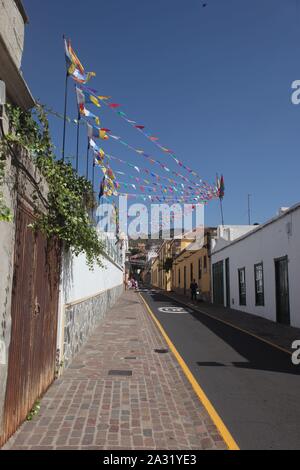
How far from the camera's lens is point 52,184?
19.4ft

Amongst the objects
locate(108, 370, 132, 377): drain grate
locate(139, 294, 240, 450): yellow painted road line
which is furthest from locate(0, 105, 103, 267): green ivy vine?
locate(139, 294, 240, 450): yellow painted road line

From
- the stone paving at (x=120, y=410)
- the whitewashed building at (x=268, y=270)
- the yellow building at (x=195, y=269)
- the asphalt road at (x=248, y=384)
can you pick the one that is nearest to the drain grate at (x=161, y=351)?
the asphalt road at (x=248, y=384)

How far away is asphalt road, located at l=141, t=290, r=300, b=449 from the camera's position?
4.58 m

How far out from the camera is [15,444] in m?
4.05

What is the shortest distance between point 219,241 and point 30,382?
2273 centimetres

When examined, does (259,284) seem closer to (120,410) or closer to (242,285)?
(242,285)

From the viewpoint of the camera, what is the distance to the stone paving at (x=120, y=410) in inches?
166

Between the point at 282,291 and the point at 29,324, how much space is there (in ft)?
41.3

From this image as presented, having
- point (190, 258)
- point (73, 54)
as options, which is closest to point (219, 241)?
point (190, 258)

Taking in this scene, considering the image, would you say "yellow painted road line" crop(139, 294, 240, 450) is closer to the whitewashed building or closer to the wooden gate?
the wooden gate

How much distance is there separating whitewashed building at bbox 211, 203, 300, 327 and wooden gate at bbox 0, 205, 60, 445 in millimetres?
10114

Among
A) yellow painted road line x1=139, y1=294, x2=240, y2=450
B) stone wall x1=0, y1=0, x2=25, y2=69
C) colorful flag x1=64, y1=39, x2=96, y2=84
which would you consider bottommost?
yellow painted road line x1=139, y1=294, x2=240, y2=450

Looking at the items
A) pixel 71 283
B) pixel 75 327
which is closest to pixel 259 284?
pixel 75 327

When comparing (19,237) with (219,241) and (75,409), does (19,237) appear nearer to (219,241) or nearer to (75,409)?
(75,409)
